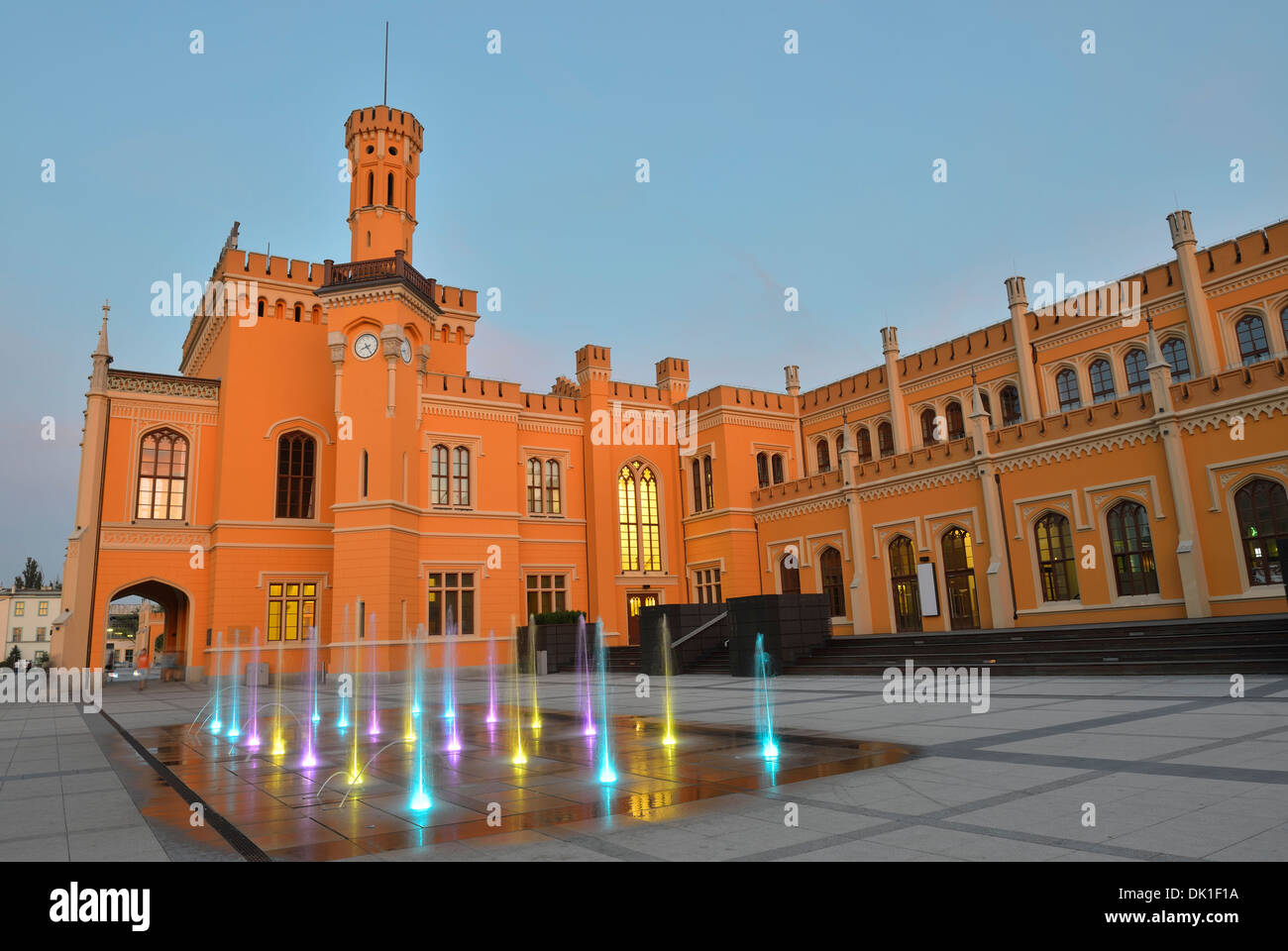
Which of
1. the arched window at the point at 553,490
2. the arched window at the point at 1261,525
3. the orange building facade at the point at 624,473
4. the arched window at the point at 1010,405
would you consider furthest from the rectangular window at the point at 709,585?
the arched window at the point at 1261,525

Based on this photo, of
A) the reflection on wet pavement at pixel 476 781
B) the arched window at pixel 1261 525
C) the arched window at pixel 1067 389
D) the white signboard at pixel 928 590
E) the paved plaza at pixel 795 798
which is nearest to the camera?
the paved plaza at pixel 795 798

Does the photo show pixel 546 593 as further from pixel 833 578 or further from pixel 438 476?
pixel 833 578

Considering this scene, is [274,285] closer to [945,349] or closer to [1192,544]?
[945,349]

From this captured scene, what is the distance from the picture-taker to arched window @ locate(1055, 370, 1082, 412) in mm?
27234

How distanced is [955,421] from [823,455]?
700 centimetres

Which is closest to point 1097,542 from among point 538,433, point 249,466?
point 538,433

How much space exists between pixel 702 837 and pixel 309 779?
446cm

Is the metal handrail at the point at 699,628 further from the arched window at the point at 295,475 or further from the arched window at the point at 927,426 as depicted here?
the arched window at the point at 295,475

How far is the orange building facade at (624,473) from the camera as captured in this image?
22.2 meters

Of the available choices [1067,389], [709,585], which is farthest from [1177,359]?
[709,585]

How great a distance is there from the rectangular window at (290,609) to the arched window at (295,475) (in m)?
2.71

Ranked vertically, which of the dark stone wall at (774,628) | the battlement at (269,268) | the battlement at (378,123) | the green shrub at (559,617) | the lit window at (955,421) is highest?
the battlement at (378,123)

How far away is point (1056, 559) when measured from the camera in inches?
943

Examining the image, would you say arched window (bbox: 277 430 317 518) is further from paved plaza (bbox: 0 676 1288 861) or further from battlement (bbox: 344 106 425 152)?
paved plaza (bbox: 0 676 1288 861)
